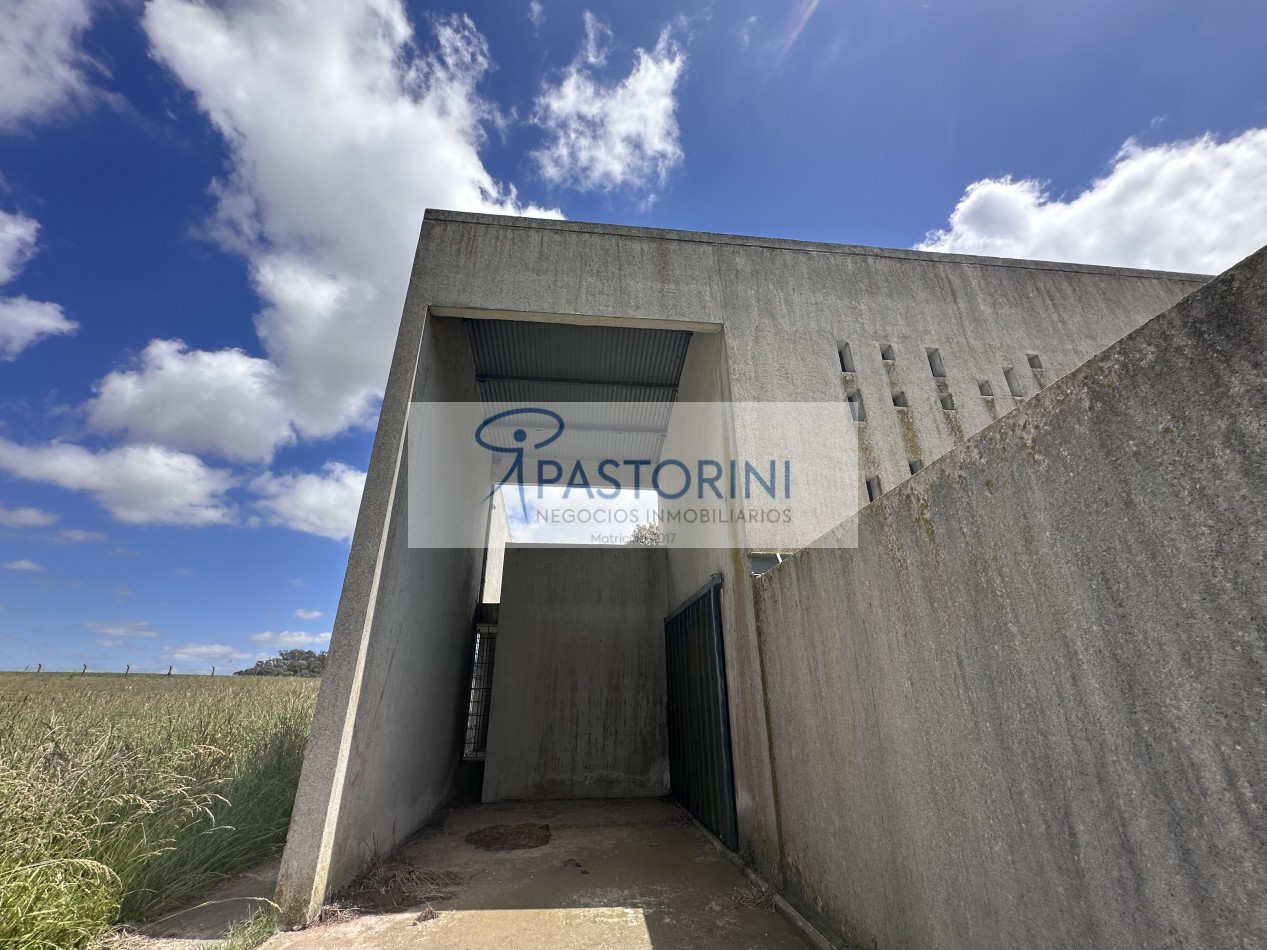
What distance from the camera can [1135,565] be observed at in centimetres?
126

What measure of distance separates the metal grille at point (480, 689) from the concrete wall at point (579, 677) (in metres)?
0.96

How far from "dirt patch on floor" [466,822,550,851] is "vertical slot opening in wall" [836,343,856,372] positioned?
4.88 meters

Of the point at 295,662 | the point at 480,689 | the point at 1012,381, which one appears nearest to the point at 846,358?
the point at 1012,381

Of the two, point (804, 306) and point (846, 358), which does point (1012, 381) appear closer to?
point (846, 358)

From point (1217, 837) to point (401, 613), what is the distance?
428 cm

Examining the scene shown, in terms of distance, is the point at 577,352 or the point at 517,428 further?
the point at 517,428

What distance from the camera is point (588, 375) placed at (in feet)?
21.5

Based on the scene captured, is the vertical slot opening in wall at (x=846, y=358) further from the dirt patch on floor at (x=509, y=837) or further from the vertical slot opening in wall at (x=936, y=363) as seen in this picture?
the dirt patch on floor at (x=509, y=837)

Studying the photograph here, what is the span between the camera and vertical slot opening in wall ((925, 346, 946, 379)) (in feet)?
16.0

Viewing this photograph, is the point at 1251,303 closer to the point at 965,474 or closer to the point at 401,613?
the point at 965,474

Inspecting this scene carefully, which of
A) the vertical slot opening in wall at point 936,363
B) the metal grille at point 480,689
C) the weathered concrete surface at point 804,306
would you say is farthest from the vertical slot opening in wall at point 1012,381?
the metal grille at point 480,689

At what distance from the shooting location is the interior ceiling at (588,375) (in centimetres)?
584

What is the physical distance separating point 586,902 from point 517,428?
223 inches

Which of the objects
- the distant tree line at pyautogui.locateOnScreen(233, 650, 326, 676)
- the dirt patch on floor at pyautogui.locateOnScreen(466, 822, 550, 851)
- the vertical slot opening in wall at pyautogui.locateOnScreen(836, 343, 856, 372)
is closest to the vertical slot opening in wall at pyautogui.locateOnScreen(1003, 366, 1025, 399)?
the vertical slot opening in wall at pyautogui.locateOnScreen(836, 343, 856, 372)
